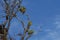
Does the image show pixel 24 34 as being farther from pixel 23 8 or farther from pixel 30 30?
pixel 23 8

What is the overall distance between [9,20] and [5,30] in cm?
108

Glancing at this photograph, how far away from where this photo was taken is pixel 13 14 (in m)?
29.1

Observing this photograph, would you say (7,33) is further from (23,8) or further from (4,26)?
(23,8)

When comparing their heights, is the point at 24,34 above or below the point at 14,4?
below

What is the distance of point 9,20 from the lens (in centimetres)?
2877

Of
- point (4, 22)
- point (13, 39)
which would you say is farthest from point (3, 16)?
point (13, 39)

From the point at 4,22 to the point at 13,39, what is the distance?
6.35 ft

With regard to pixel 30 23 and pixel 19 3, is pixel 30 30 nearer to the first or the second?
pixel 30 23

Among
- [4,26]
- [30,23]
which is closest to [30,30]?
[30,23]

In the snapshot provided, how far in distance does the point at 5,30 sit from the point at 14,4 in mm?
2729

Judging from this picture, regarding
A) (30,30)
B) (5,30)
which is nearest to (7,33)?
(5,30)

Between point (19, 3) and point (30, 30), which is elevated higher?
point (19, 3)

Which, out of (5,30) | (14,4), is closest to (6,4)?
(14,4)

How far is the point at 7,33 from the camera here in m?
29.1
